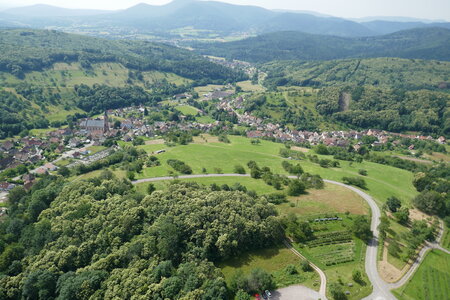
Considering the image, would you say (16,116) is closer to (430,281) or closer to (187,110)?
(187,110)

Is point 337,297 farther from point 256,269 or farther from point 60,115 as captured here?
point 60,115

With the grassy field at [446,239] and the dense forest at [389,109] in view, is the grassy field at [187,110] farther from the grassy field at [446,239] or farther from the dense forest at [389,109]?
the grassy field at [446,239]

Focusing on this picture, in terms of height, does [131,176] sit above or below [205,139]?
above

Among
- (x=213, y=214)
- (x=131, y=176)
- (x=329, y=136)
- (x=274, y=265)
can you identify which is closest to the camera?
(x=274, y=265)

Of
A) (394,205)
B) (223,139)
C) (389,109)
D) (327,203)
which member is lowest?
(223,139)

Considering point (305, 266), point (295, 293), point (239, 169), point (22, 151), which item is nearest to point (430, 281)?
point (305, 266)

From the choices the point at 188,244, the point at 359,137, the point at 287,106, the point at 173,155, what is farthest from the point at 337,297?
the point at 287,106

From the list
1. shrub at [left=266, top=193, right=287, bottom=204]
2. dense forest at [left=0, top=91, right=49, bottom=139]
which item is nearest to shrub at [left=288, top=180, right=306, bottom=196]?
shrub at [left=266, top=193, right=287, bottom=204]

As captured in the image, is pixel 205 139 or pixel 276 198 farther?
pixel 205 139
